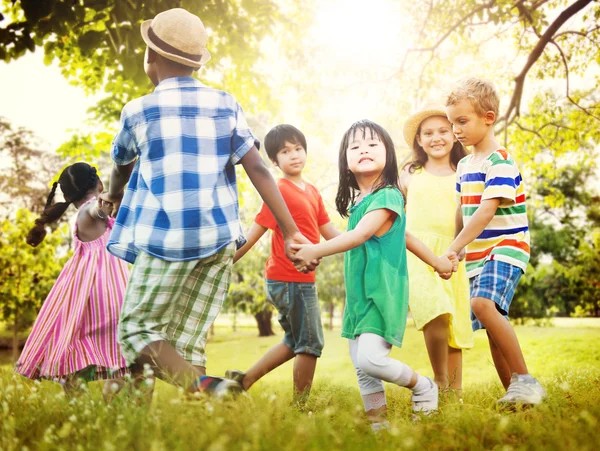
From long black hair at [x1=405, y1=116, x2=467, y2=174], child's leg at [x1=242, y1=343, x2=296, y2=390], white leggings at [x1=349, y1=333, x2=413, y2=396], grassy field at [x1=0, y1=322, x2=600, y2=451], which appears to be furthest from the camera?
long black hair at [x1=405, y1=116, x2=467, y2=174]

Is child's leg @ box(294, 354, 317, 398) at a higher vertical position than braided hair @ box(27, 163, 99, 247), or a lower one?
lower

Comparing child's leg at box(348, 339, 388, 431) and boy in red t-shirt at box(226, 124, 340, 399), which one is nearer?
child's leg at box(348, 339, 388, 431)

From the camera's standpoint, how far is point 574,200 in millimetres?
31500

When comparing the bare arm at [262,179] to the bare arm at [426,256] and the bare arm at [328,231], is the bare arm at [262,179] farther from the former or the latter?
the bare arm at [328,231]

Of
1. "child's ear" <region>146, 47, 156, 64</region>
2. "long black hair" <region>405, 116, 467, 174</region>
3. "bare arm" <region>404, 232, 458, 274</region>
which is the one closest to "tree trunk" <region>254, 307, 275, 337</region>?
"long black hair" <region>405, 116, 467, 174</region>

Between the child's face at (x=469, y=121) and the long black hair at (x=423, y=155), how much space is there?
2.20 feet

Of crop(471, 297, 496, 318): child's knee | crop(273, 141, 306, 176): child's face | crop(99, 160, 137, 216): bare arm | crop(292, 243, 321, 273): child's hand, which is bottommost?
crop(471, 297, 496, 318): child's knee

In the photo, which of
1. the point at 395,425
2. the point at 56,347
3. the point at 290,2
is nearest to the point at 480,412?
the point at 395,425

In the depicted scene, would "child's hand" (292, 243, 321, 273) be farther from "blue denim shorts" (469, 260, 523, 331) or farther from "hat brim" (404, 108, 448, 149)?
"hat brim" (404, 108, 448, 149)

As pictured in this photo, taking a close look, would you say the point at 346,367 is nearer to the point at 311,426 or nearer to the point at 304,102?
the point at 304,102

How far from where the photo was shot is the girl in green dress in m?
3.07

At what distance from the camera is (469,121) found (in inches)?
146

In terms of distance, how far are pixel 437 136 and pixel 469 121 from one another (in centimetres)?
70

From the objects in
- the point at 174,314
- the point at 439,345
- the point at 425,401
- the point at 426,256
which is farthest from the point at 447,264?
the point at 174,314
